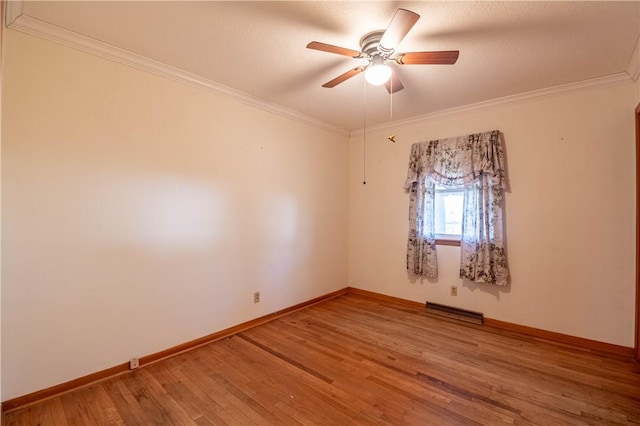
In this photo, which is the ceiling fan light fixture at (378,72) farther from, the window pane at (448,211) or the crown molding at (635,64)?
the window pane at (448,211)

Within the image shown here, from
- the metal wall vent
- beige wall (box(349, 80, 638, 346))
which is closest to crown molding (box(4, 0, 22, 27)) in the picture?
beige wall (box(349, 80, 638, 346))

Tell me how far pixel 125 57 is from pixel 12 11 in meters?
0.62

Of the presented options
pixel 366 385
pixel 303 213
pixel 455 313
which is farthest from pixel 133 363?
pixel 455 313

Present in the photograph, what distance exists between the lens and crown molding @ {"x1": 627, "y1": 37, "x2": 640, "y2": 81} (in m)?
2.17

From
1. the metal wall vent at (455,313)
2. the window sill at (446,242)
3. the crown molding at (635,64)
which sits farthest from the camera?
the window sill at (446,242)

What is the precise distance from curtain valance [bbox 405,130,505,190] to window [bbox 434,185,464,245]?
16 cm

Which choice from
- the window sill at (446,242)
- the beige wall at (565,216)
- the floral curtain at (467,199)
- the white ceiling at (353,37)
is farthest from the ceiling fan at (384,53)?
the window sill at (446,242)

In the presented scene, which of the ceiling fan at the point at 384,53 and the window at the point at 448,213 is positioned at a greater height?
the ceiling fan at the point at 384,53

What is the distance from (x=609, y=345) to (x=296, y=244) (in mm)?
3277

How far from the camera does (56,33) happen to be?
6.43 ft

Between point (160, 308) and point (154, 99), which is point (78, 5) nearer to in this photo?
point (154, 99)

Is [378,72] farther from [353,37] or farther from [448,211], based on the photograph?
[448,211]

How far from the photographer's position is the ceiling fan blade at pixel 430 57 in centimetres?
185

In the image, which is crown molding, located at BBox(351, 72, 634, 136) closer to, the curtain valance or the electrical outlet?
the curtain valance
